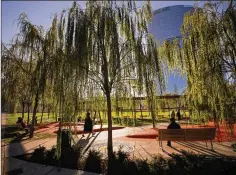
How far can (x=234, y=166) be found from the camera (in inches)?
221

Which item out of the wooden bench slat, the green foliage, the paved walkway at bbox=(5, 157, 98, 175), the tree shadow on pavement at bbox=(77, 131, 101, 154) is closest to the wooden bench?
the wooden bench slat

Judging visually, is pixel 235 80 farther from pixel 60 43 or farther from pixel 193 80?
pixel 60 43

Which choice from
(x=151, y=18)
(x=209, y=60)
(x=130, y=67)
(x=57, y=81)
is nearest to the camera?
(x=209, y=60)

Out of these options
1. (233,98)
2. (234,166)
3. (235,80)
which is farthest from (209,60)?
(234,166)

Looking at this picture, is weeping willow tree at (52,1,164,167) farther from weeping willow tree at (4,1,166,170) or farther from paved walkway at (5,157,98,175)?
paved walkway at (5,157,98,175)

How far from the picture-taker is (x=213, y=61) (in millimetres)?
6105

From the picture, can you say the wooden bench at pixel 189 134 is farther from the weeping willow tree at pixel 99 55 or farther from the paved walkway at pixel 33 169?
the paved walkway at pixel 33 169

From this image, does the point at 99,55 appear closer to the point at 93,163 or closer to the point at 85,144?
the point at 93,163

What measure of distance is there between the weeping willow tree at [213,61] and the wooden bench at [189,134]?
5.23 feet

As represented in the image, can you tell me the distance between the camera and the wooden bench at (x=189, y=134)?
794cm

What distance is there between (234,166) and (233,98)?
1.88 metres

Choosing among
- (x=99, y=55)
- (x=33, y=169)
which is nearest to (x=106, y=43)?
(x=99, y=55)

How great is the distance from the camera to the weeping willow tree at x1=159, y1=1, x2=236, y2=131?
5832 mm

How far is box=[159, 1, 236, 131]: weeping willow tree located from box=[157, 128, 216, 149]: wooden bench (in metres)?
1.59
